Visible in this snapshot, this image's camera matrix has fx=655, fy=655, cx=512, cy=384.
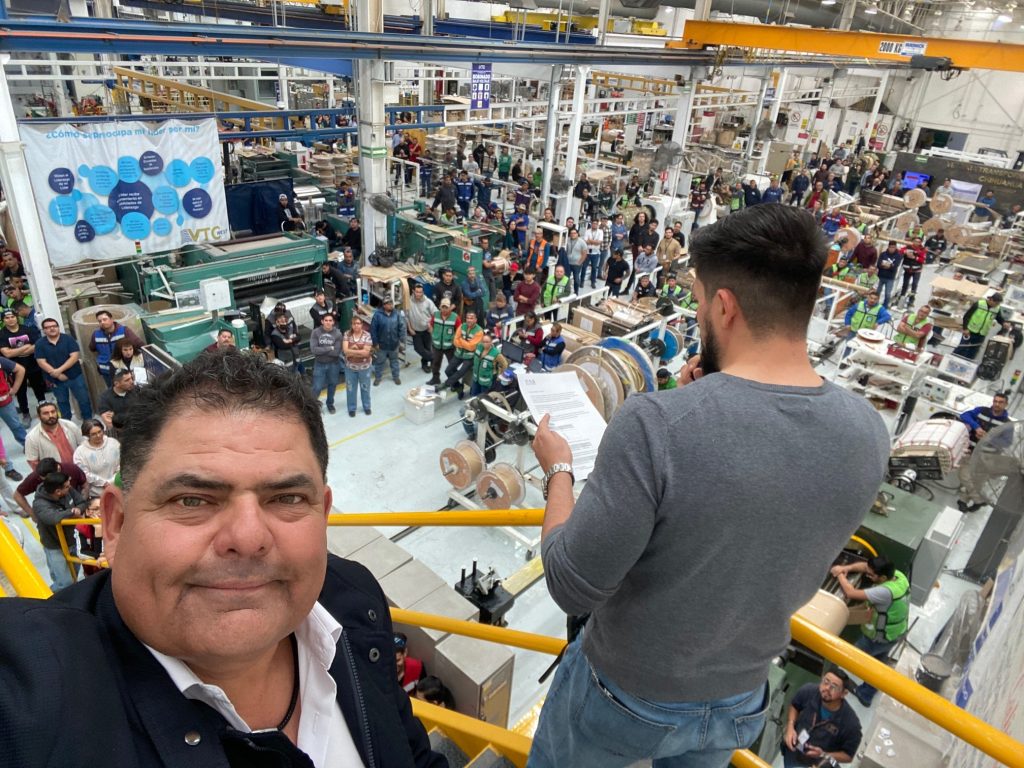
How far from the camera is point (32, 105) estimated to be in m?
25.0

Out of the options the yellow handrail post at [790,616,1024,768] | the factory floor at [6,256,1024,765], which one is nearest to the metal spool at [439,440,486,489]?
the factory floor at [6,256,1024,765]

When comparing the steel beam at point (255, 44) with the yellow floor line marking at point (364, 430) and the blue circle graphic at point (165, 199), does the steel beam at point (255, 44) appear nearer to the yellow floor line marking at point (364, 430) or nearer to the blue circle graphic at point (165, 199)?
the blue circle graphic at point (165, 199)

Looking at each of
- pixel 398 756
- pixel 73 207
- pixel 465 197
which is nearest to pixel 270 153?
pixel 465 197

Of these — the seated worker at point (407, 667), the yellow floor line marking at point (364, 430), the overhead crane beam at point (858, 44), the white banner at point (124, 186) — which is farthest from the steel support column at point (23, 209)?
the overhead crane beam at point (858, 44)

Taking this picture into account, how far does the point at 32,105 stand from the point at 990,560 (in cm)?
3218

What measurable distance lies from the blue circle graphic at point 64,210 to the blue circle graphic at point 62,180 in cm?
10

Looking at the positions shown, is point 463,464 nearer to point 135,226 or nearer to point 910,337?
point 135,226

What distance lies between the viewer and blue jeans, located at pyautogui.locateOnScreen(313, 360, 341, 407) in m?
9.78

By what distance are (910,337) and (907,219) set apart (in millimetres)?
11482

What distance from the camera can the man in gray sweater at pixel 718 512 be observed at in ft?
4.18

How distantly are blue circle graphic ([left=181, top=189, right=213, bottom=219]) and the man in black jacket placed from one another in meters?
10.9

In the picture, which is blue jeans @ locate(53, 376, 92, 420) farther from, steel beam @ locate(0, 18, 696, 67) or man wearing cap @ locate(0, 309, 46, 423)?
steel beam @ locate(0, 18, 696, 67)

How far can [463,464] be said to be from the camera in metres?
8.01

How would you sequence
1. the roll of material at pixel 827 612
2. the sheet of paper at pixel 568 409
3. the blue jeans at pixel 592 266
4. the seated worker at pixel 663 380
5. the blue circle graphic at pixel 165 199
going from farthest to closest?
the blue jeans at pixel 592 266
the blue circle graphic at pixel 165 199
the seated worker at pixel 663 380
the roll of material at pixel 827 612
the sheet of paper at pixel 568 409
